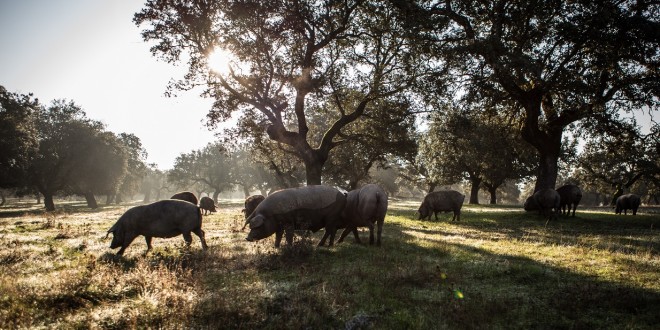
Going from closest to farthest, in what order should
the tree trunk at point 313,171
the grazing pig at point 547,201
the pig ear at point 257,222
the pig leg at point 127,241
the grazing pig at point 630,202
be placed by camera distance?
→ 1. the pig ear at point 257,222
2. the pig leg at point 127,241
3. the grazing pig at point 547,201
4. the tree trunk at point 313,171
5. the grazing pig at point 630,202

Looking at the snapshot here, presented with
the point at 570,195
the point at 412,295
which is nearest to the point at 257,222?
the point at 412,295

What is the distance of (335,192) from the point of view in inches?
444

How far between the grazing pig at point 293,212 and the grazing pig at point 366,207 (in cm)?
62

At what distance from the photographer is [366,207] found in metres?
11.1

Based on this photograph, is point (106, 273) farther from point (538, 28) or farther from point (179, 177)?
point (179, 177)

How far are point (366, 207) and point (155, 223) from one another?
23.9ft

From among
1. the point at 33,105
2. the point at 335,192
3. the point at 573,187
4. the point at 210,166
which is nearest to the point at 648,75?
the point at 573,187

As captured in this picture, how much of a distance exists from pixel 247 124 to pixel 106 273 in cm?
1889

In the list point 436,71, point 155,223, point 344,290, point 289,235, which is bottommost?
point 344,290

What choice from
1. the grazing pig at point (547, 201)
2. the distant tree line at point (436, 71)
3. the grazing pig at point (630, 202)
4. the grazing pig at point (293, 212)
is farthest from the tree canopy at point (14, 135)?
the grazing pig at point (630, 202)

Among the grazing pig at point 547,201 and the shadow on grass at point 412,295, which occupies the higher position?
the grazing pig at point 547,201

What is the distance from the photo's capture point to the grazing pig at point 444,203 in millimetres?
23966

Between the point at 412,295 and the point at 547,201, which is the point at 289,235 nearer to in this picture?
the point at 412,295

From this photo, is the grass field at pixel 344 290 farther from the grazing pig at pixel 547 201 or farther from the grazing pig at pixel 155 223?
the grazing pig at pixel 547 201
